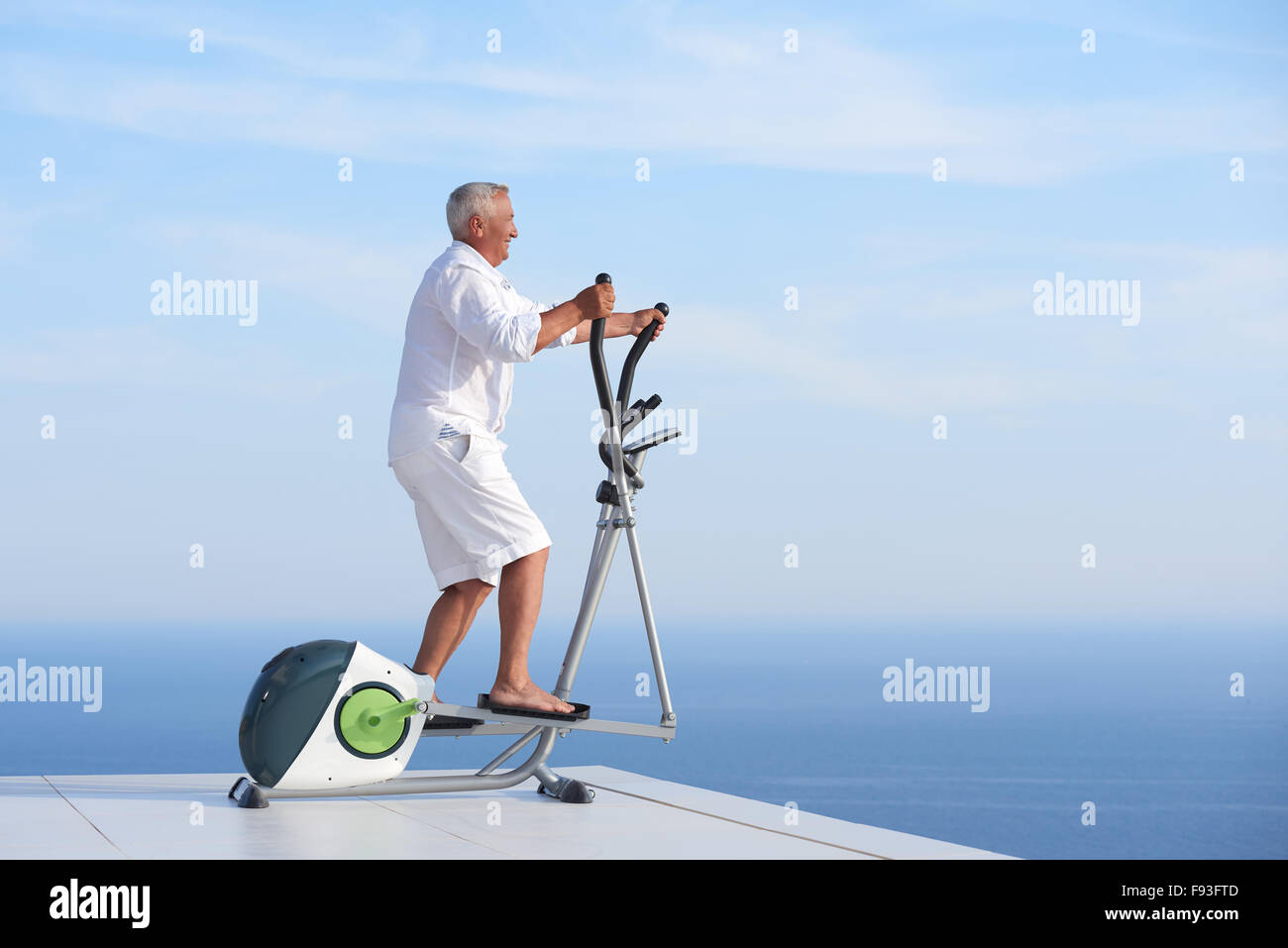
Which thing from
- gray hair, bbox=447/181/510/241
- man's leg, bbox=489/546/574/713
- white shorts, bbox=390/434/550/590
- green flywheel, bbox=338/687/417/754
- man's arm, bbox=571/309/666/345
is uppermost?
gray hair, bbox=447/181/510/241

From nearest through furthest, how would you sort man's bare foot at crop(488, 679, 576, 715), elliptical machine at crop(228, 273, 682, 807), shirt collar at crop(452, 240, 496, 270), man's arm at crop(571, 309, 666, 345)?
elliptical machine at crop(228, 273, 682, 807), man's bare foot at crop(488, 679, 576, 715), shirt collar at crop(452, 240, 496, 270), man's arm at crop(571, 309, 666, 345)

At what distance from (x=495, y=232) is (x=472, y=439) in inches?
25.2

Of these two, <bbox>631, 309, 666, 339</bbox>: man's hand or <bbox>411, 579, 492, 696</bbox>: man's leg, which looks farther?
<bbox>631, 309, 666, 339</bbox>: man's hand

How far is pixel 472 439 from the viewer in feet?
11.4

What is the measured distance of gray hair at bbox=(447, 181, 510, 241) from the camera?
368 centimetres

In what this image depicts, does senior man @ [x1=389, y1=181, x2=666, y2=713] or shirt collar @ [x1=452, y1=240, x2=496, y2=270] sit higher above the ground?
shirt collar @ [x1=452, y1=240, x2=496, y2=270]

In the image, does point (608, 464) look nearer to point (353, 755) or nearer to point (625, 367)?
point (625, 367)

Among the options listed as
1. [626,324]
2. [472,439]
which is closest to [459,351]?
[472,439]

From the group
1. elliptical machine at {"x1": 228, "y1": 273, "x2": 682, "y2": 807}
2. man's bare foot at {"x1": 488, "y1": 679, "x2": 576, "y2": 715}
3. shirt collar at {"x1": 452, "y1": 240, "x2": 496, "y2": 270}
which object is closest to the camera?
elliptical machine at {"x1": 228, "y1": 273, "x2": 682, "y2": 807}

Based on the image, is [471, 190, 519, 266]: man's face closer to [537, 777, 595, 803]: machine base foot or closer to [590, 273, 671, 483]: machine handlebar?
[590, 273, 671, 483]: machine handlebar

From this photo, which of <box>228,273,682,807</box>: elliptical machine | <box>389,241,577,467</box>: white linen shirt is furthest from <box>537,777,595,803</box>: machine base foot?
<box>389,241,577,467</box>: white linen shirt

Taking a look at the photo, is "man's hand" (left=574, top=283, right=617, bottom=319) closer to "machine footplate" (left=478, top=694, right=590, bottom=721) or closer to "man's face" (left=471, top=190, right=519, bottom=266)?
"man's face" (left=471, top=190, right=519, bottom=266)

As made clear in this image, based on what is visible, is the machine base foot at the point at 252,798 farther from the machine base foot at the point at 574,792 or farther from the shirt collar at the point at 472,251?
the shirt collar at the point at 472,251

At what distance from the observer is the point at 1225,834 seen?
73.4 metres
